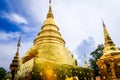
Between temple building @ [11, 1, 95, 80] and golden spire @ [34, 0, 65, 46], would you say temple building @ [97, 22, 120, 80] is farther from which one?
golden spire @ [34, 0, 65, 46]

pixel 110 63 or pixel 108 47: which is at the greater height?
pixel 108 47

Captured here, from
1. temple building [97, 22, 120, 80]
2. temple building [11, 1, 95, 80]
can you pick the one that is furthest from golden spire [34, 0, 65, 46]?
temple building [97, 22, 120, 80]

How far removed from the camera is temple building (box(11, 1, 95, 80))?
27.5 ft

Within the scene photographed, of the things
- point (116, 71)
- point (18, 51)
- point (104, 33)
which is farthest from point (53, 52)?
point (104, 33)

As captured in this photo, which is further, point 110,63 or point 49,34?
point 110,63

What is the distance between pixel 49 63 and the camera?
8938 mm

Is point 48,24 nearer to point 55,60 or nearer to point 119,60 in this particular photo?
point 55,60

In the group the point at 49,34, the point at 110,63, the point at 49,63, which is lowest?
the point at 49,63

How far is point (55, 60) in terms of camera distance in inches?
380

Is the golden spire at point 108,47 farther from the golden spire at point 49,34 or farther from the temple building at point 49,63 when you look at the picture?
the golden spire at point 49,34

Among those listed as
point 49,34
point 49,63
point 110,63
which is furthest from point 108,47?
point 49,63

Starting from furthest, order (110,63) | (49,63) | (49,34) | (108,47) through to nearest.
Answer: (108,47)
(110,63)
(49,34)
(49,63)

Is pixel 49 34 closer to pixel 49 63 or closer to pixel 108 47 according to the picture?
pixel 49 63

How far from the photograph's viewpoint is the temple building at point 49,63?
8.38 metres
